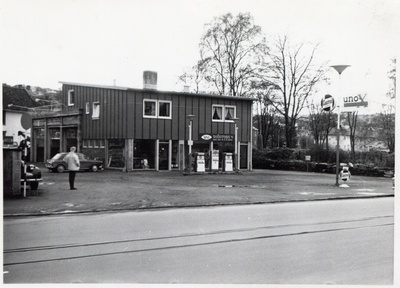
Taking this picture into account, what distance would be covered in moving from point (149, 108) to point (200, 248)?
23.9m

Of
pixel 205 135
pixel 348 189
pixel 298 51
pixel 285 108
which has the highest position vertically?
pixel 298 51

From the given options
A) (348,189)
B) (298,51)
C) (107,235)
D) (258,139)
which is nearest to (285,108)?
(298,51)

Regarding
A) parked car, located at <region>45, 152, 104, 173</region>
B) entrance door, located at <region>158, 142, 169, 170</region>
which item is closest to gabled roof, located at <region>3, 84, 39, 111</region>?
parked car, located at <region>45, 152, 104, 173</region>

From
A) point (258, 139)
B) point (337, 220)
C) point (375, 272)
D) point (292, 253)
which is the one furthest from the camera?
point (258, 139)

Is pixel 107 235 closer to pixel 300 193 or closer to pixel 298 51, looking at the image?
pixel 300 193

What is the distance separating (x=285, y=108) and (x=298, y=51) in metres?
7.13

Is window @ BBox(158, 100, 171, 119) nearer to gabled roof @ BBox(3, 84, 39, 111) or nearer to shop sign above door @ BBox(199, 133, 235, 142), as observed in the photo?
shop sign above door @ BBox(199, 133, 235, 142)

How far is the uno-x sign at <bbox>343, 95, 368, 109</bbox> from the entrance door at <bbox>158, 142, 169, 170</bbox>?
57.9ft

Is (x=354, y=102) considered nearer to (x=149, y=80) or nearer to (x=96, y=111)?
(x=149, y=80)

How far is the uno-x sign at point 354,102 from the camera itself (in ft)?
49.2

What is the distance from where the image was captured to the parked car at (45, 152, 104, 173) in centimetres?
2667

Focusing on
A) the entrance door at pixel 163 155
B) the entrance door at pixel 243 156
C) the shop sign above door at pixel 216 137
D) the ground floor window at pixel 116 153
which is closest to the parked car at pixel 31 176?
the ground floor window at pixel 116 153

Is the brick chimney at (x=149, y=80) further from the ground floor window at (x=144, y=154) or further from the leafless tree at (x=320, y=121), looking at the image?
the leafless tree at (x=320, y=121)

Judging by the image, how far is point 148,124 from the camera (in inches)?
1214
